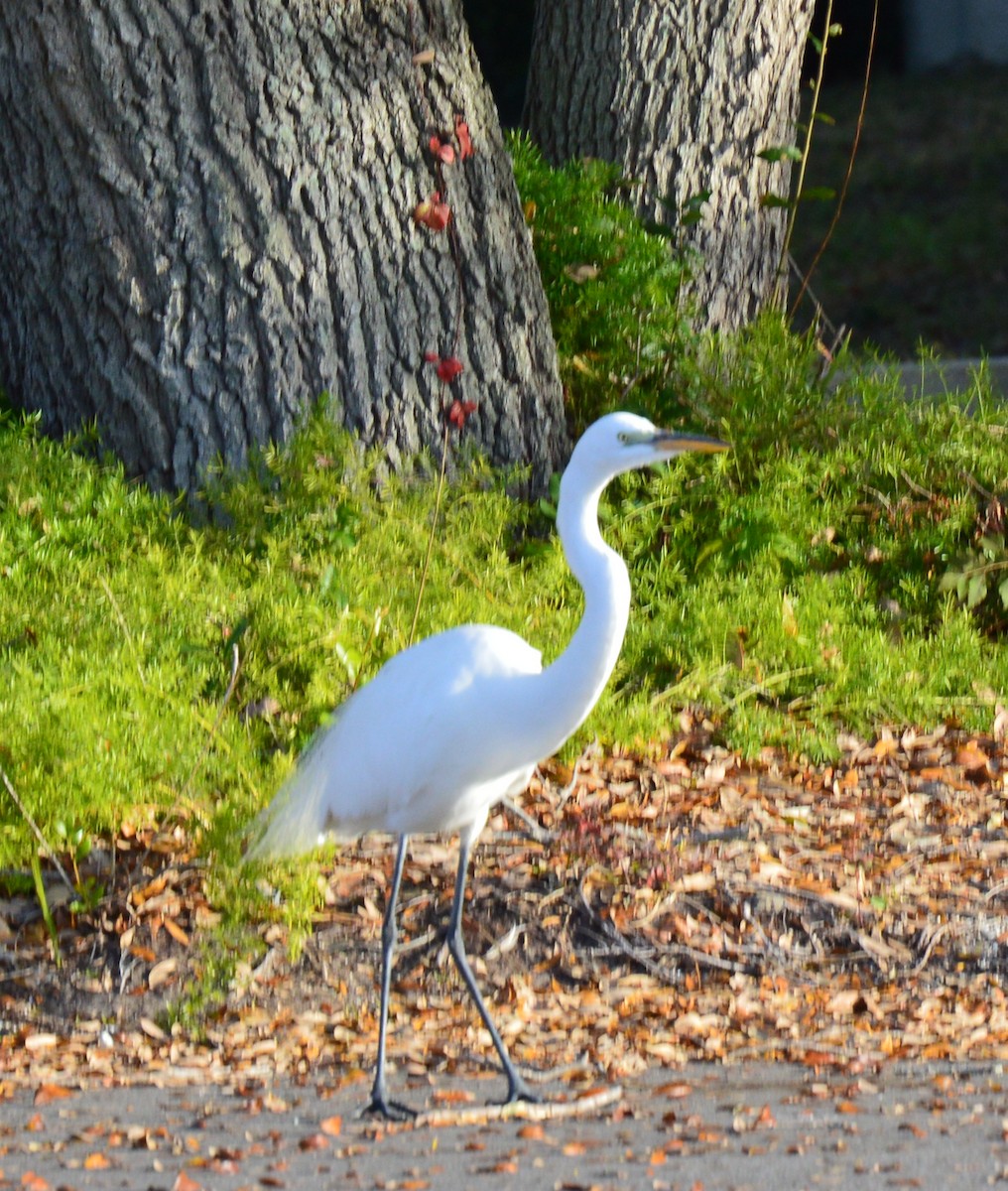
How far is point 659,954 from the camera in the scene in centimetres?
366

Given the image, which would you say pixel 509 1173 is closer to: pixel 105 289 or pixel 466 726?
pixel 466 726

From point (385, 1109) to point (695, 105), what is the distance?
4.20 m

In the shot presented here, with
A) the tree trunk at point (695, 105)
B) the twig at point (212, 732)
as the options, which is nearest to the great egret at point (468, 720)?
the twig at point (212, 732)

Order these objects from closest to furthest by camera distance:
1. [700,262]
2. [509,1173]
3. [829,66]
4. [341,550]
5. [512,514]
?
[509,1173] → [341,550] → [512,514] → [700,262] → [829,66]

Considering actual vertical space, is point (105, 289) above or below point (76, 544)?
above

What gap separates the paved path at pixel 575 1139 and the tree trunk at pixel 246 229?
248cm

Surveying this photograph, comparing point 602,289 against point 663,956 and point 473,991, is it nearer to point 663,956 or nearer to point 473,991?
point 663,956

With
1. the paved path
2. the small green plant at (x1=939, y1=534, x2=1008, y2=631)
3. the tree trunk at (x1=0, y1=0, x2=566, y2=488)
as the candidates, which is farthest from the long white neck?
the small green plant at (x1=939, y1=534, x2=1008, y2=631)

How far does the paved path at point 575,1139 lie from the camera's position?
268 centimetres

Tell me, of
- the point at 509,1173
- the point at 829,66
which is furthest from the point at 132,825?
the point at 829,66

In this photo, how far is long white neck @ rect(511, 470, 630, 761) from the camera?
3043 mm

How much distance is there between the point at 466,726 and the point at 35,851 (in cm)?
116

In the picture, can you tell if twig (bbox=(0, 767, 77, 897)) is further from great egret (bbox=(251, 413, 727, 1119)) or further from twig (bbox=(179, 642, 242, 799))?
great egret (bbox=(251, 413, 727, 1119))

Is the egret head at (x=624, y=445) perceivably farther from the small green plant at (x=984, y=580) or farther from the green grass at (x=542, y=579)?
the small green plant at (x=984, y=580)
